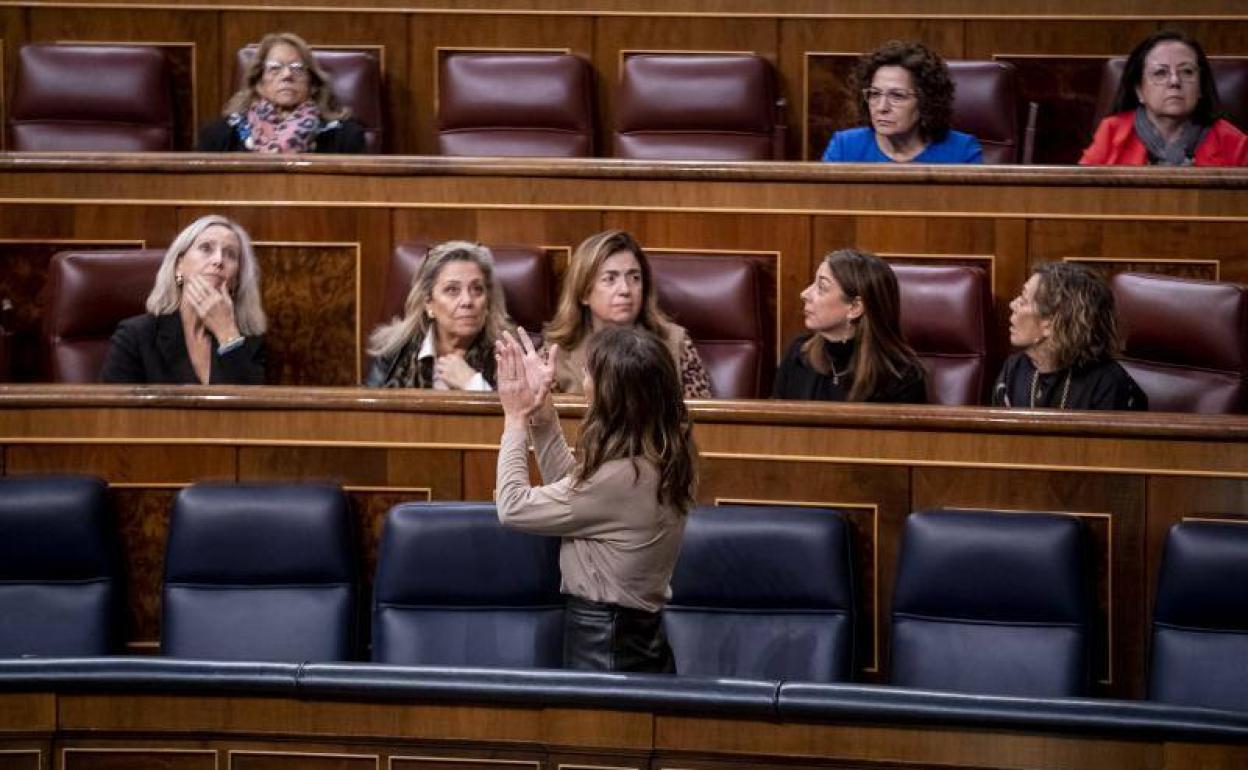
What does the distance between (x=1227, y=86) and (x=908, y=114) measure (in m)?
0.46

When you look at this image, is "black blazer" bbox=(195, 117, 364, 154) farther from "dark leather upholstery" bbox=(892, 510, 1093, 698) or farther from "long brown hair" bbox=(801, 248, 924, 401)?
"dark leather upholstery" bbox=(892, 510, 1093, 698)

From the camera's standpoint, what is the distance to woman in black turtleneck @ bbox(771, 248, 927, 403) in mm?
1929

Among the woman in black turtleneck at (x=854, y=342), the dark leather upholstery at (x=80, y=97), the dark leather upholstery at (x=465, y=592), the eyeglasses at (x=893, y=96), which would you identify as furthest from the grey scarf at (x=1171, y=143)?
the dark leather upholstery at (x=80, y=97)

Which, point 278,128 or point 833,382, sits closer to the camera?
point 833,382

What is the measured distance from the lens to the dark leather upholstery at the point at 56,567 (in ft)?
5.52

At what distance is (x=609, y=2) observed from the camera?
8.82 ft

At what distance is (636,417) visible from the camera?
1.46 meters

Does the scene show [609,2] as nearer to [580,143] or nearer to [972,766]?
[580,143]

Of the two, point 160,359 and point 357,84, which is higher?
point 357,84

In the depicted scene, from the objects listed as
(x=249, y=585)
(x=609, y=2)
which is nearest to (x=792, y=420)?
(x=249, y=585)

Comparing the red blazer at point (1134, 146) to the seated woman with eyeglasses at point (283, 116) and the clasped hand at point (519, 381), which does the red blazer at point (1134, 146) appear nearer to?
the seated woman with eyeglasses at point (283, 116)

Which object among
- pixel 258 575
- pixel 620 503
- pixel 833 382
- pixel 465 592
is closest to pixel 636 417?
pixel 620 503

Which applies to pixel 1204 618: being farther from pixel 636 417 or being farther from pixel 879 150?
pixel 879 150

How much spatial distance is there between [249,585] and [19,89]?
1194 millimetres
